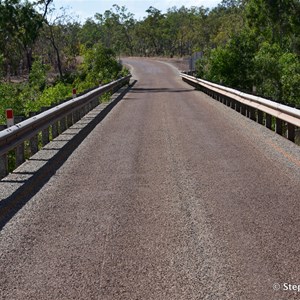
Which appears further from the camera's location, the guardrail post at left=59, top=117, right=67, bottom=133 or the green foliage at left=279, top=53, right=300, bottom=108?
the green foliage at left=279, top=53, right=300, bottom=108

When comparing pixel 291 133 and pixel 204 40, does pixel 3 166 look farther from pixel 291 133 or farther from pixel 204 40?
pixel 204 40

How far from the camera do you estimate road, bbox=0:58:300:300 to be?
4.41 meters

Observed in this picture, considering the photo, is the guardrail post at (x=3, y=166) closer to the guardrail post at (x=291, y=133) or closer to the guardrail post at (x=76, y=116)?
the guardrail post at (x=291, y=133)

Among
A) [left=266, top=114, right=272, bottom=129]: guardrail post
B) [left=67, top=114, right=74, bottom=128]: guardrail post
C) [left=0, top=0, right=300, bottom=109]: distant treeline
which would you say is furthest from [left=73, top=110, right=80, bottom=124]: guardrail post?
[left=0, top=0, right=300, bottom=109]: distant treeline

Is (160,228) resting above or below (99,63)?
above

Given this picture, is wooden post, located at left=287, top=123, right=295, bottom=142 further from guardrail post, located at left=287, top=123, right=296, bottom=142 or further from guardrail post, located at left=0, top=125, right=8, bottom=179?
guardrail post, located at left=0, top=125, right=8, bottom=179

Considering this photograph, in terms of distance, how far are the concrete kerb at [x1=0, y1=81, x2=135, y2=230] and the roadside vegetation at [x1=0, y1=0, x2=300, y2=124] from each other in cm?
814

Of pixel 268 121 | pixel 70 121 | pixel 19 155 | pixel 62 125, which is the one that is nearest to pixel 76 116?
pixel 70 121

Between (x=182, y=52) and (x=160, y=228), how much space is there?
516 feet

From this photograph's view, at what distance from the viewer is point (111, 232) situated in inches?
226

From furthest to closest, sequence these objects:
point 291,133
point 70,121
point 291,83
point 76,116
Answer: point 291,83
point 76,116
point 70,121
point 291,133

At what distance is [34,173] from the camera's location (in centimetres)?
882

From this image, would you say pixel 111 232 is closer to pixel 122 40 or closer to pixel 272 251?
pixel 272 251

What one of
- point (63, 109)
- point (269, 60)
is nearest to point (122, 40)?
point (269, 60)
